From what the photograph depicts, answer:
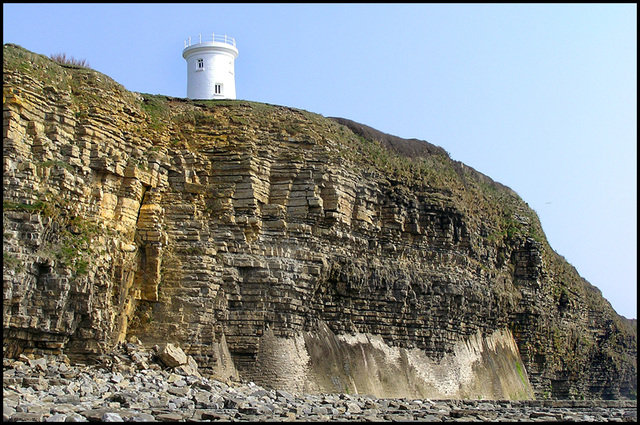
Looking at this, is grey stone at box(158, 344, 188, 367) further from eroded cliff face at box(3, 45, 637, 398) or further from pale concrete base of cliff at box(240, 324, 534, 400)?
pale concrete base of cliff at box(240, 324, 534, 400)

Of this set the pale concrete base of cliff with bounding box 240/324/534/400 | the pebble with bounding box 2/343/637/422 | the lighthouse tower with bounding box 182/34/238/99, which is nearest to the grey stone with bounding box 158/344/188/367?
the pebble with bounding box 2/343/637/422

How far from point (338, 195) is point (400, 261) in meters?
4.48

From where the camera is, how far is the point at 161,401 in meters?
20.1

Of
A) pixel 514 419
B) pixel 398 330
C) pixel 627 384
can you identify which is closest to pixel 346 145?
pixel 398 330

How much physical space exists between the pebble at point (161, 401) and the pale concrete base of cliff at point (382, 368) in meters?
1.11

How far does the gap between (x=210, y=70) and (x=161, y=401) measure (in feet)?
85.0

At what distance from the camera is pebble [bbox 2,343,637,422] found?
705 inches

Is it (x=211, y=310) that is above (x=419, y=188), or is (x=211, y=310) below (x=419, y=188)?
below

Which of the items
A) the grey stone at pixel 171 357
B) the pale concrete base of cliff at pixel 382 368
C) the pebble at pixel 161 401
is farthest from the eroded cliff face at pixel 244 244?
the pebble at pixel 161 401

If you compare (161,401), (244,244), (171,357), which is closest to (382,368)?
(244,244)

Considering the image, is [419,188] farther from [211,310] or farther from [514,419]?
[514,419]

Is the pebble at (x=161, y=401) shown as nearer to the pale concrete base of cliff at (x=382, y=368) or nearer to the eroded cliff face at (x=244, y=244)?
the eroded cliff face at (x=244, y=244)

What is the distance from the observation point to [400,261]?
32.3 meters

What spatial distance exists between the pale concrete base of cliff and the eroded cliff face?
72 millimetres
